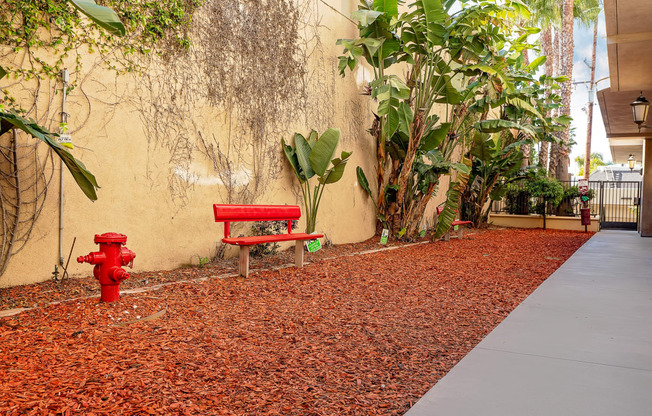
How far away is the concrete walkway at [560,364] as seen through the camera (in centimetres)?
228

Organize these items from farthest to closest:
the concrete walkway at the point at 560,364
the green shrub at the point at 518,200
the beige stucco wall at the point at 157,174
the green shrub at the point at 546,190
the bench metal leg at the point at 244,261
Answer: the green shrub at the point at 518,200 < the green shrub at the point at 546,190 < the bench metal leg at the point at 244,261 < the beige stucco wall at the point at 157,174 < the concrete walkway at the point at 560,364

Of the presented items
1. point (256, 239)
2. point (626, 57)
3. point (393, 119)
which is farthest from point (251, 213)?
point (626, 57)

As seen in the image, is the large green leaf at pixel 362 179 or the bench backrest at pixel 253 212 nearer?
the bench backrest at pixel 253 212

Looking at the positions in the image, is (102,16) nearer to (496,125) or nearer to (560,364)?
(560,364)

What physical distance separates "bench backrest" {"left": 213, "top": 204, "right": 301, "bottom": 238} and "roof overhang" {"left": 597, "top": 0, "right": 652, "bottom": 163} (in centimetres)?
495

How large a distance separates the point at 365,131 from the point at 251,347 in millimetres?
7536

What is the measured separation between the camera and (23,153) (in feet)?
15.1

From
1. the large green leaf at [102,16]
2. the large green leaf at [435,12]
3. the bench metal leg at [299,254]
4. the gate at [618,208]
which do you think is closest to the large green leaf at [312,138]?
the bench metal leg at [299,254]

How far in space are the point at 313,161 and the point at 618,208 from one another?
846 inches

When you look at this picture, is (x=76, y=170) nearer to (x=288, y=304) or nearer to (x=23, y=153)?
(x=23, y=153)

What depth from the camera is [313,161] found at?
7.76m

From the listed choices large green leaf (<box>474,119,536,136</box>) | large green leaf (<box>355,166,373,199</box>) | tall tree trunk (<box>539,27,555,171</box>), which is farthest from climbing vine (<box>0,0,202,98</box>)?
tall tree trunk (<box>539,27,555,171</box>)

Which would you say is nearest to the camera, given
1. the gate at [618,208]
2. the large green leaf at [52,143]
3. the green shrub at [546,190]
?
the large green leaf at [52,143]

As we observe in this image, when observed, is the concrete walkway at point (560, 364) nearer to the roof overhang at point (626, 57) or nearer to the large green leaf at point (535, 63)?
the roof overhang at point (626, 57)
